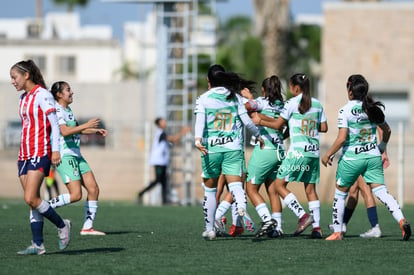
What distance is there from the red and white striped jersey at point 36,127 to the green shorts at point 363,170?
3.95 metres

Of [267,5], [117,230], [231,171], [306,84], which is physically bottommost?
[117,230]

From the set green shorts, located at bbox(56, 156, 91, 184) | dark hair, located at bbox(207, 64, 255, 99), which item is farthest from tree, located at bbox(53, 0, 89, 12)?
dark hair, located at bbox(207, 64, 255, 99)

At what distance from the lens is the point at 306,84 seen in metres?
12.6

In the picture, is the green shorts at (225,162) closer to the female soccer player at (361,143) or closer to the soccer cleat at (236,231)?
the female soccer player at (361,143)

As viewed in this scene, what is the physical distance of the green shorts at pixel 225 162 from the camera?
39.7 feet

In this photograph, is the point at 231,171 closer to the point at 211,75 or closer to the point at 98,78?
the point at 211,75

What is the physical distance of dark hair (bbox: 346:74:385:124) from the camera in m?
12.1

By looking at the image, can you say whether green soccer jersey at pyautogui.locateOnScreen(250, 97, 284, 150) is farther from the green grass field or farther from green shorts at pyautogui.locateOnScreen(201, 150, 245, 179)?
the green grass field

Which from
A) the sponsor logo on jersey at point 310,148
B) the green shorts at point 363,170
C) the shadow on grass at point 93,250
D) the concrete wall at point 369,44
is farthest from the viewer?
the concrete wall at point 369,44

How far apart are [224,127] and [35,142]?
2.76 m

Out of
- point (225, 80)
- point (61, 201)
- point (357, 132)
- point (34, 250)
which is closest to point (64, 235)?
point (34, 250)

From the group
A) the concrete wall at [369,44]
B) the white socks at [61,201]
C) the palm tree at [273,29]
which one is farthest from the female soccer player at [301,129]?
the palm tree at [273,29]

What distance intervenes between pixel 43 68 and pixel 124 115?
14.5 metres

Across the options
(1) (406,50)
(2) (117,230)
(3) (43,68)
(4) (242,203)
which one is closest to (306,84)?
(4) (242,203)
